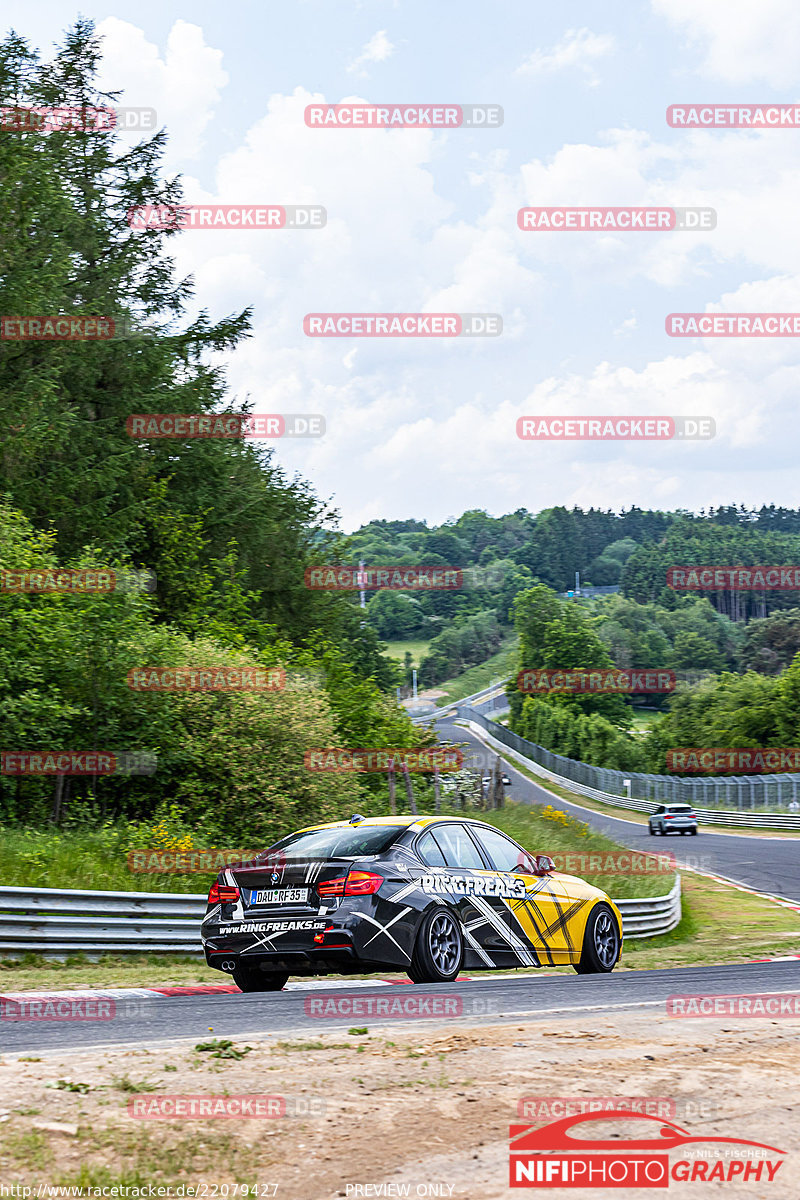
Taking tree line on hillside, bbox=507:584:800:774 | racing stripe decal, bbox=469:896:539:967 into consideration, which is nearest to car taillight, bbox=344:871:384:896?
racing stripe decal, bbox=469:896:539:967

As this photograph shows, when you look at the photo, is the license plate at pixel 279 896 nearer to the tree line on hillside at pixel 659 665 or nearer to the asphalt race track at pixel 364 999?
the asphalt race track at pixel 364 999

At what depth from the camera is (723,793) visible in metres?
66.2

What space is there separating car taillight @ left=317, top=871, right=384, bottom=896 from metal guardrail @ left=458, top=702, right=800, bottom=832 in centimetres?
4641

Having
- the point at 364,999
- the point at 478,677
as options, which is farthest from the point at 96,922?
the point at 478,677

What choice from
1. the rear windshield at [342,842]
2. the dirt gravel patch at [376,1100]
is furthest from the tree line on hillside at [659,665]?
the dirt gravel patch at [376,1100]

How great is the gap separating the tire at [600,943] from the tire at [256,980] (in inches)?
116

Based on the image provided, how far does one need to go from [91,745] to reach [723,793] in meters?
52.6

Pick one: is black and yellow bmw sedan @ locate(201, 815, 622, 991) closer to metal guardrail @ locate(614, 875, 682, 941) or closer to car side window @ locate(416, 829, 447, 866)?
car side window @ locate(416, 829, 447, 866)

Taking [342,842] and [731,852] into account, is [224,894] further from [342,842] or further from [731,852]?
[731,852]

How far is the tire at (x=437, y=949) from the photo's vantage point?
31.8 feet

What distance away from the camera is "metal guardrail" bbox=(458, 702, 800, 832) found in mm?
55566

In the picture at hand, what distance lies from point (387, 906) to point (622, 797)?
70.4m

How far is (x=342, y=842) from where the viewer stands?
10.1m

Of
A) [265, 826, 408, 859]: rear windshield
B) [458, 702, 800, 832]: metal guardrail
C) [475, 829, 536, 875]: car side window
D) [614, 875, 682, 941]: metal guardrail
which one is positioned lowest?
[458, 702, 800, 832]: metal guardrail
